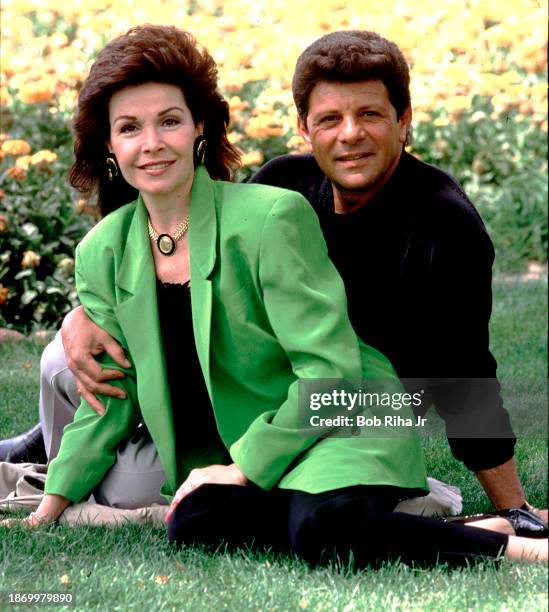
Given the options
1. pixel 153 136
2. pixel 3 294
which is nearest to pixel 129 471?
pixel 153 136

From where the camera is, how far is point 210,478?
307 cm

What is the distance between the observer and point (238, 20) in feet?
25.0

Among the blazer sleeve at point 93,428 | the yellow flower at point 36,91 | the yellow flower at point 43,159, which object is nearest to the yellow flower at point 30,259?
the yellow flower at point 43,159

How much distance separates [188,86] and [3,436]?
1.53 m

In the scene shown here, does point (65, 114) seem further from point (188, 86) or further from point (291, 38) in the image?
point (188, 86)

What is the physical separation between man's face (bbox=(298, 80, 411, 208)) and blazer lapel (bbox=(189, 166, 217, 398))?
433 mm

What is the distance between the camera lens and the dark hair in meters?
3.47

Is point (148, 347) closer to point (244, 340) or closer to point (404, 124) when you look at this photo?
point (244, 340)

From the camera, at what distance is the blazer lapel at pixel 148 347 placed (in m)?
3.25

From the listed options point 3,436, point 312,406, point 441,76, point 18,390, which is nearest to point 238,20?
point 441,76

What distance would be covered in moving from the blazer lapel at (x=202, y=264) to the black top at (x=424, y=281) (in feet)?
1.54

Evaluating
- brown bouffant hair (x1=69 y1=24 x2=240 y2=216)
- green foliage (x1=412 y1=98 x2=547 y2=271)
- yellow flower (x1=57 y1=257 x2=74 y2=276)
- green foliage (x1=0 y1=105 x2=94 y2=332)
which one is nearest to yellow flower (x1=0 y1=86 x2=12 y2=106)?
green foliage (x1=0 y1=105 x2=94 y2=332)

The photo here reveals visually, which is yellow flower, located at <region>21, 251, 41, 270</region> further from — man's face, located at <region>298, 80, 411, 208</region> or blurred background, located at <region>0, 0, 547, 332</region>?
man's face, located at <region>298, 80, 411, 208</region>

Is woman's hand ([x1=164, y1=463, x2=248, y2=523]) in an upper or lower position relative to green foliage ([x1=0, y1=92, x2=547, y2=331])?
lower
